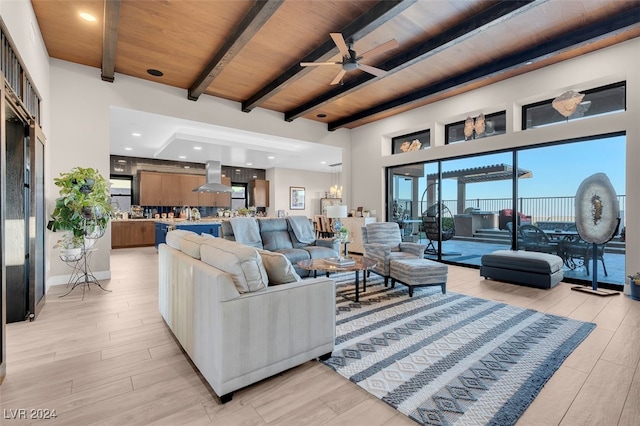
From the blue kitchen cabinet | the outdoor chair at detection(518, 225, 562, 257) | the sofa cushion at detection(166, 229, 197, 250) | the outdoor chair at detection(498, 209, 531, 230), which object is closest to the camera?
the sofa cushion at detection(166, 229, 197, 250)

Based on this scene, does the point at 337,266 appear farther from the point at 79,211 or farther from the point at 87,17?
the point at 87,17

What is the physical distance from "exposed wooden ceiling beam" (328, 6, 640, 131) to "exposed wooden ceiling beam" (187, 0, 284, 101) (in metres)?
3.35

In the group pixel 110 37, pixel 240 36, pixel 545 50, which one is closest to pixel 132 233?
pixel 110 37

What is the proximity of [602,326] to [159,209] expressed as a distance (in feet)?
35.4

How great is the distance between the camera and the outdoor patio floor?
4246 mm

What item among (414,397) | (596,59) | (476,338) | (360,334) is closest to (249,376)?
(414,397)

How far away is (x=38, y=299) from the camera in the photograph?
3.22m

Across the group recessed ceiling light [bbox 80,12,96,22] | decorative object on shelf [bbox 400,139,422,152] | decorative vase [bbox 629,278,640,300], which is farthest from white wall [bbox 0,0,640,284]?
recessed ceiling light [bbox 80,12,96,22]

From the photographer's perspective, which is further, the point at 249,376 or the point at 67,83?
the point at 67,83

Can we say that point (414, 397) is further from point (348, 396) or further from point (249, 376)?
point (249, 376)

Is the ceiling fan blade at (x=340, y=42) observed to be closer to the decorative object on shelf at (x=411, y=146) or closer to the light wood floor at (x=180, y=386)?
the light wood floor at (x=180, y=386)

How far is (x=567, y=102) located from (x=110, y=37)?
6.23 metres

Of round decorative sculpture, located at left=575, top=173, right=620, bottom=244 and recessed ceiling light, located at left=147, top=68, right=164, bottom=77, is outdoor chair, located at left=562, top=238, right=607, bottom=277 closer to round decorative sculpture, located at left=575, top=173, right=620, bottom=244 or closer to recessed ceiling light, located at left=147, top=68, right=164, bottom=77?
round decorative sculpture, located at left=575, top=173, right=620, bottom=244

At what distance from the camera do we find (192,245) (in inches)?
90.8
